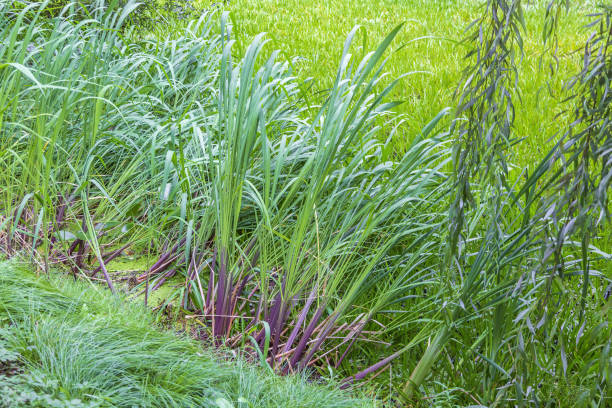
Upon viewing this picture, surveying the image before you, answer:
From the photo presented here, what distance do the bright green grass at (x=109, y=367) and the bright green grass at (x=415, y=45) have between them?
140 cm

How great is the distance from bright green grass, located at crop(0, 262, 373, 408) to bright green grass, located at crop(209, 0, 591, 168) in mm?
1398

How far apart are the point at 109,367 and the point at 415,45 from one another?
4.64 meters

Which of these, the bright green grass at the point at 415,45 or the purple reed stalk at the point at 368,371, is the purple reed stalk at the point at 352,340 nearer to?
the purple reed stalk at the point at 368,371

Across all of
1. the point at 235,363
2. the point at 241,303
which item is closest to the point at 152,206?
the point at 241,303

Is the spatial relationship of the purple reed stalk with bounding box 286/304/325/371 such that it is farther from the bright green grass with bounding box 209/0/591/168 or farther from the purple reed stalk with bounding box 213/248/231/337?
the bright green grass with bounding box 209/0/591/168

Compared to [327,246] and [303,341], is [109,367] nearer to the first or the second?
[303,341]

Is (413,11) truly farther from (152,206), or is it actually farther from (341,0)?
(152,206)

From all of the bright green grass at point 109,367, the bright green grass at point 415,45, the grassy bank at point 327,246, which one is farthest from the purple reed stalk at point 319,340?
the bright green grass at point 415,45

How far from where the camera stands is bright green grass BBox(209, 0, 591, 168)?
3.95m

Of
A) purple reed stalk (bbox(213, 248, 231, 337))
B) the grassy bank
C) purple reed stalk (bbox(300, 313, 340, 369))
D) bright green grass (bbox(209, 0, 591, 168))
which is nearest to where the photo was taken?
the grassy bank

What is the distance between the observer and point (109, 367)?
1.70 meters

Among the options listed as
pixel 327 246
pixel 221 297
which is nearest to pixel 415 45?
pixel 327 246

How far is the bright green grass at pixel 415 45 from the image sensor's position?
13.0 feet

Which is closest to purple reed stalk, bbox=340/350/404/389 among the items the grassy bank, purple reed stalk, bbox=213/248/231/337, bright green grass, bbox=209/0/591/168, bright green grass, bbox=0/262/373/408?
the grassy bank
